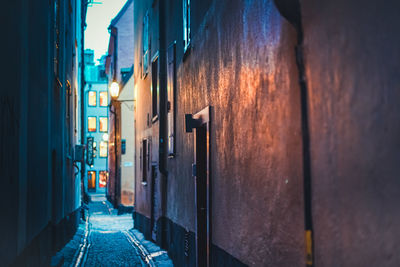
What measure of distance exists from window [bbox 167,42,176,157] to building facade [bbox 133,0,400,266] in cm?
168

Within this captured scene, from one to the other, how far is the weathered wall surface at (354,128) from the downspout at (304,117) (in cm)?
A: 8

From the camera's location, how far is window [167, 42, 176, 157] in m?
10.7

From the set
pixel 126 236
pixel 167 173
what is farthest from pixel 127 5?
pixel 167 173

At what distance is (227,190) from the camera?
238 inches

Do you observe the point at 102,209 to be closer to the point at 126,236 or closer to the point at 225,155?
the point at 126,236

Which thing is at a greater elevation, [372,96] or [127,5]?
[127,5]

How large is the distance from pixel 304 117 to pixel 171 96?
7.65 m

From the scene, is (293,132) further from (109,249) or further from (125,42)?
(125,42)

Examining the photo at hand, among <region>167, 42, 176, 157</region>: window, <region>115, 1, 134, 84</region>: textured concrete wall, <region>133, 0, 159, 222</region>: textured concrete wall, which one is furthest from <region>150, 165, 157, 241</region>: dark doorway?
<region>115, 1, 134, 84</region>: textured concrete wall

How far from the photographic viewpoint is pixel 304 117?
3.61 meters

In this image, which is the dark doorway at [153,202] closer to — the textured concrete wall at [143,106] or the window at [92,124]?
the textured concrete wall at [143,106]

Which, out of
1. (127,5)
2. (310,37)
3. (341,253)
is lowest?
(341,253)

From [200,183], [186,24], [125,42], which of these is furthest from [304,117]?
[125,42]

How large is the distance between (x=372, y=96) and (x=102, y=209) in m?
27.6
